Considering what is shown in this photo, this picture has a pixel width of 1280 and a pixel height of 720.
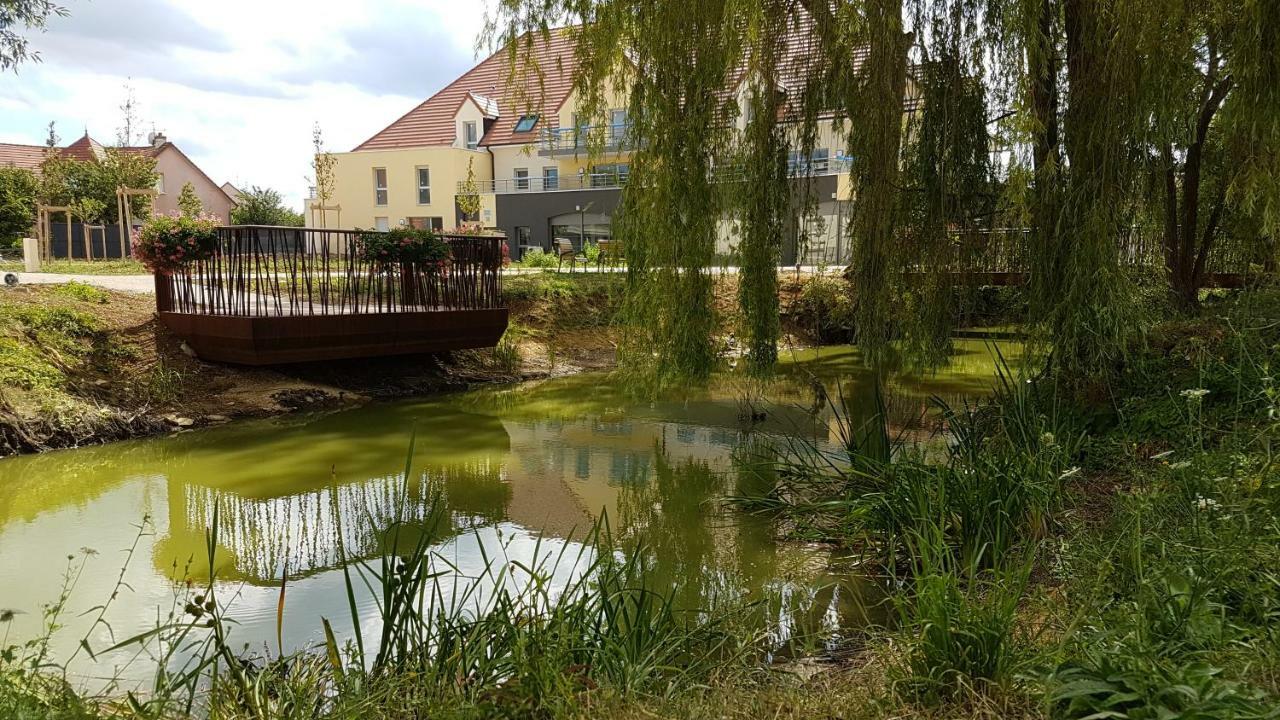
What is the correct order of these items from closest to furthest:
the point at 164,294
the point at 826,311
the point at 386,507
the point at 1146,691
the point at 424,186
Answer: the point at 1146,691 → the point at 386,507 → the point at 164,294 → the point at 826,311 → the point at 424,186

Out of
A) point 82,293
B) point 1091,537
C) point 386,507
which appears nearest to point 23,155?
point 82,293

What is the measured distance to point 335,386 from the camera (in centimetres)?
1062

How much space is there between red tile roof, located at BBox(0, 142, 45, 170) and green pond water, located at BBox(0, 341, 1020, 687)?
31.3 m

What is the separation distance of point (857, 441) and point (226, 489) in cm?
475

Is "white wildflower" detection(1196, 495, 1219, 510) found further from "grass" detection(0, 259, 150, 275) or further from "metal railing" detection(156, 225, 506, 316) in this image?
"grass" detection(0, 259, 150, 275)

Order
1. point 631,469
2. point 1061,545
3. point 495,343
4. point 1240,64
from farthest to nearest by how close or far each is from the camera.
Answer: point 495,343 < point 631,469 < point 1240,64 < point 1061,545

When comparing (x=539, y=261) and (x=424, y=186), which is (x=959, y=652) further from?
(x=424, y=186)

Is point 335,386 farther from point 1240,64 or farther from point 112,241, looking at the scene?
point 112,241

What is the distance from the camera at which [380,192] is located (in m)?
31.3

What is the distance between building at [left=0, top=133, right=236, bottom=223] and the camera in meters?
34.2

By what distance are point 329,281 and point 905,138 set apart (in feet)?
23.7

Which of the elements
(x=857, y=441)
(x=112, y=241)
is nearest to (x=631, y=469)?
(x=857, y=441)

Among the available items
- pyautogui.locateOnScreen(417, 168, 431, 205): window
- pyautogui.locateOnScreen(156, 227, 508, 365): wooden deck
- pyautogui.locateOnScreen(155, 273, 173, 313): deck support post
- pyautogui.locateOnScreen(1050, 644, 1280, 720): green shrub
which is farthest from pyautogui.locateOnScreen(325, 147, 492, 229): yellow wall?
pyautogui.locateOnScreen(1050, 644, 1280, 720): green shrub

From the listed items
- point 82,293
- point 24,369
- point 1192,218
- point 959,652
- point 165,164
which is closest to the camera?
point 959,652
